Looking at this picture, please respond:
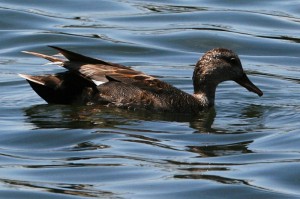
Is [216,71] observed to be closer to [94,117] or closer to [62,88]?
[94,117]

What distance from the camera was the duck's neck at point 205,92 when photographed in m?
14.6

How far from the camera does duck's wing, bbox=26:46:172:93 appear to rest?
13.9 m

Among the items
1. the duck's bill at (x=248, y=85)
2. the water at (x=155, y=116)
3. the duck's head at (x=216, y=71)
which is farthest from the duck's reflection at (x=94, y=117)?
the duck's bill at (x=248, y=85)

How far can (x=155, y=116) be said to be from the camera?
14031 mm

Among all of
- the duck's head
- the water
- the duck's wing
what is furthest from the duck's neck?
the duck's wing

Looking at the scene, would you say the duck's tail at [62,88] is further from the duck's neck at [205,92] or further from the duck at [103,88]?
the duck's neck at [205,92]

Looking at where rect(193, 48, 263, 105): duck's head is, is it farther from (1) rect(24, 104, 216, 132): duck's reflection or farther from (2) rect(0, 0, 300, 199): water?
(1) rect(24, 104, 216, 132): duck's reflection

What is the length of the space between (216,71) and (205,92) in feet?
0.96

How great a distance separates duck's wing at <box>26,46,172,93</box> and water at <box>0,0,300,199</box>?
0.35 m

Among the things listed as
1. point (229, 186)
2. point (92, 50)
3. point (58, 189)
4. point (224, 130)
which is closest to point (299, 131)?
point (224, 130)

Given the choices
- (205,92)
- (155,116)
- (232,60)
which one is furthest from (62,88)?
(232,60)

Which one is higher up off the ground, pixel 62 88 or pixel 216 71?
pixel 216 71

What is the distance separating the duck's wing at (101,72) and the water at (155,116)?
35 cm

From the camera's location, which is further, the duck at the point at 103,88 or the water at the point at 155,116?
the duck at the point at 103,88
